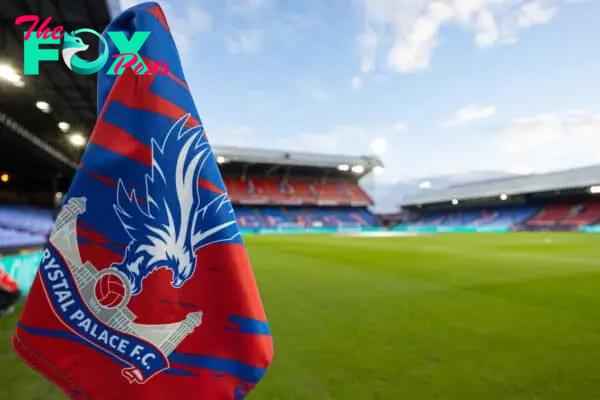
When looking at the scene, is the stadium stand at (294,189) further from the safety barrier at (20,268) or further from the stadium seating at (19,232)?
the safety barrier at (20,268)

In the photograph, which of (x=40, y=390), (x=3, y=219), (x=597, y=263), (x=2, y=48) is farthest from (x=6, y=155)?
(x=597, y=263)

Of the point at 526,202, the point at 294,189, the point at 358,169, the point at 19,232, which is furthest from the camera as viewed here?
the point at 358,169

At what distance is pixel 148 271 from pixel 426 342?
8.09 feet

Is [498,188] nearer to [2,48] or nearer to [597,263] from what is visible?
[597,263]

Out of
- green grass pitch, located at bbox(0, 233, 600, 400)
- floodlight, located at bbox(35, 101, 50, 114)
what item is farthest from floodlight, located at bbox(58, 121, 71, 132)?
green grass pitch, located at bbox(0, 233, 600, 400)

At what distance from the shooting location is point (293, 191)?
44.5m

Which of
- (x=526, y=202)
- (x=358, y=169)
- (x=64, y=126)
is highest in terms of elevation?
(x=358, y=169)

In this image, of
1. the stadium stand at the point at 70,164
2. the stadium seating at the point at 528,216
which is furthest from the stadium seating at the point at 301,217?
the stadium seating at the point at 528,216

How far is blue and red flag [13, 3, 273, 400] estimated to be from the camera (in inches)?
27.0

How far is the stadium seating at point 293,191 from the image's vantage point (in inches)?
1637

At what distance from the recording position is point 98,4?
615 cm

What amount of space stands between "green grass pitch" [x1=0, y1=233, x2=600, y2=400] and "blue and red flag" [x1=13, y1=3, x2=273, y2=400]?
128cm

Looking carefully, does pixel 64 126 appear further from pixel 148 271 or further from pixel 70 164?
pixel 148 271

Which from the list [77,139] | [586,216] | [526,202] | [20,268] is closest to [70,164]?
[77,139]
